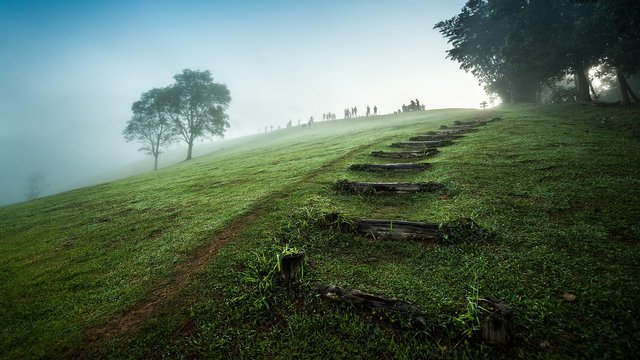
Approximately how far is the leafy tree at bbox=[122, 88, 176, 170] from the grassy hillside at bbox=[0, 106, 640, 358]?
46488 mm

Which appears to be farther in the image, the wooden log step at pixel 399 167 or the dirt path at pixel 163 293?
the wooden log step at pixel 399 167

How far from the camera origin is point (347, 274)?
5188 mm

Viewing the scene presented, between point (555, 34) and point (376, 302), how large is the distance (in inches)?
1446

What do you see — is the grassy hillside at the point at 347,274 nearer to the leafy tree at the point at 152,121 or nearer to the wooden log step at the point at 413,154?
the wooden log step at the point at 413,154

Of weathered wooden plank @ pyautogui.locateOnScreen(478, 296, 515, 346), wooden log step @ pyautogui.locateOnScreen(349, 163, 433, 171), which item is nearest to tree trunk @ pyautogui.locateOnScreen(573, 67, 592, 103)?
wooden log step @ pyautogui.locateOnScreen(349, 163, 433, 171)

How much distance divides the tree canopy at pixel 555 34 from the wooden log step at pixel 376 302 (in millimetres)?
26363

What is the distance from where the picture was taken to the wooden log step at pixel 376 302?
13.2 ft

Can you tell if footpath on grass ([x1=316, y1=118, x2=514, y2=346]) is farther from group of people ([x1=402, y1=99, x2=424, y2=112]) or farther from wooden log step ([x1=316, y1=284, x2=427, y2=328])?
group of people ([x1=402, y1=99, x2=424, y2=112])

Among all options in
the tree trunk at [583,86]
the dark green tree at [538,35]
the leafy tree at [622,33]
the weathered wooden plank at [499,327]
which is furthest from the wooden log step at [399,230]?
the tree trunk at [583,86]

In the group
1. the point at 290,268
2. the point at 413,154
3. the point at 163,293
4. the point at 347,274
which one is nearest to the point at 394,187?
the point at 347,274

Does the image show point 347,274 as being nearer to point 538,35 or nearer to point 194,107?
point 538,35

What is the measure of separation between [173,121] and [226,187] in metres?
46.0

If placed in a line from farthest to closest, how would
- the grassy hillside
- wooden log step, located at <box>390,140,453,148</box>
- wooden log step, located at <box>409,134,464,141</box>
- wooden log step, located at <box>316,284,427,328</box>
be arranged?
wooden log step, located at <box>409,134,464,141</box>
wooden log step, located at <box>390,140,453,148</box>
wooden log step, located at <box>316,284,427,328</box>
the grassy hillside

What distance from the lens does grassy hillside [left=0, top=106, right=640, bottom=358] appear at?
12.6 ft
